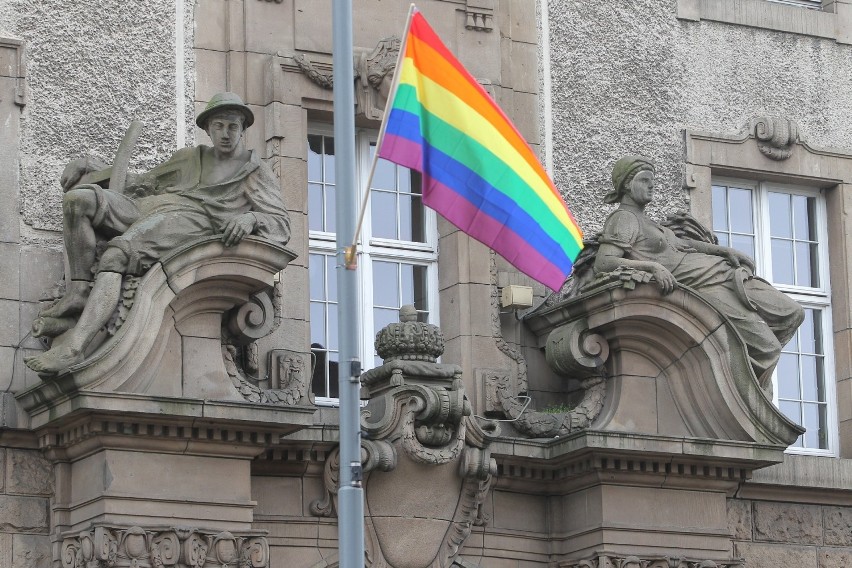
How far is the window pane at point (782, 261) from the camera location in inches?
720

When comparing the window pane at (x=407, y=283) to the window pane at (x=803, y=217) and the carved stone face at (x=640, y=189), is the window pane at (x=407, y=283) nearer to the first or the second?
the carved stone face at (x=640, y=189)

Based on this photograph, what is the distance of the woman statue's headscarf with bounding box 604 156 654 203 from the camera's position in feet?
55.6

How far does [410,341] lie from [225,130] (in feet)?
5.83

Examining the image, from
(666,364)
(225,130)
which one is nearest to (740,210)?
(666,364)

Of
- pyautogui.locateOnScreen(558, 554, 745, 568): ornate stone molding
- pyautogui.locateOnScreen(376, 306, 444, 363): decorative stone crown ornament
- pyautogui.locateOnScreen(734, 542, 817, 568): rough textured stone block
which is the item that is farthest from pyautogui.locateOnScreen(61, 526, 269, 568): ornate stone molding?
pyautogui.locateOnScreen(734, 542, 817, 568): rough textured stone block

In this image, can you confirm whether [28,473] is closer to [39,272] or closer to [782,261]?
[39,272]

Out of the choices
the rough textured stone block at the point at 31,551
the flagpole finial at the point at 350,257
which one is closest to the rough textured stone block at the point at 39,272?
the rough textured stone block at the point at 31,551

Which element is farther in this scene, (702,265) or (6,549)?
(702,265)

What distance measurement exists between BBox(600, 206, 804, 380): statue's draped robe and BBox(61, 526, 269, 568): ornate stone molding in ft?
11.2

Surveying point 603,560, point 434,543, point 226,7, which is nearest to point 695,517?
point 603,560

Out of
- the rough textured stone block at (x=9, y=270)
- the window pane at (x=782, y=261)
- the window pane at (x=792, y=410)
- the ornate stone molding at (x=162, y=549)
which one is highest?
the window pane at (x=782, y=261)

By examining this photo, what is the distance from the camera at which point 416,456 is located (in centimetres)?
1570

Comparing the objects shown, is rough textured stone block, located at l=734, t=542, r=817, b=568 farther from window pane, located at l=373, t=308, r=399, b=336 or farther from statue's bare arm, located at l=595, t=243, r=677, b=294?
window pane, located at l=373, t=308, r=399, b=336

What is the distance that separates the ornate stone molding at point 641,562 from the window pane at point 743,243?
2.64 m
